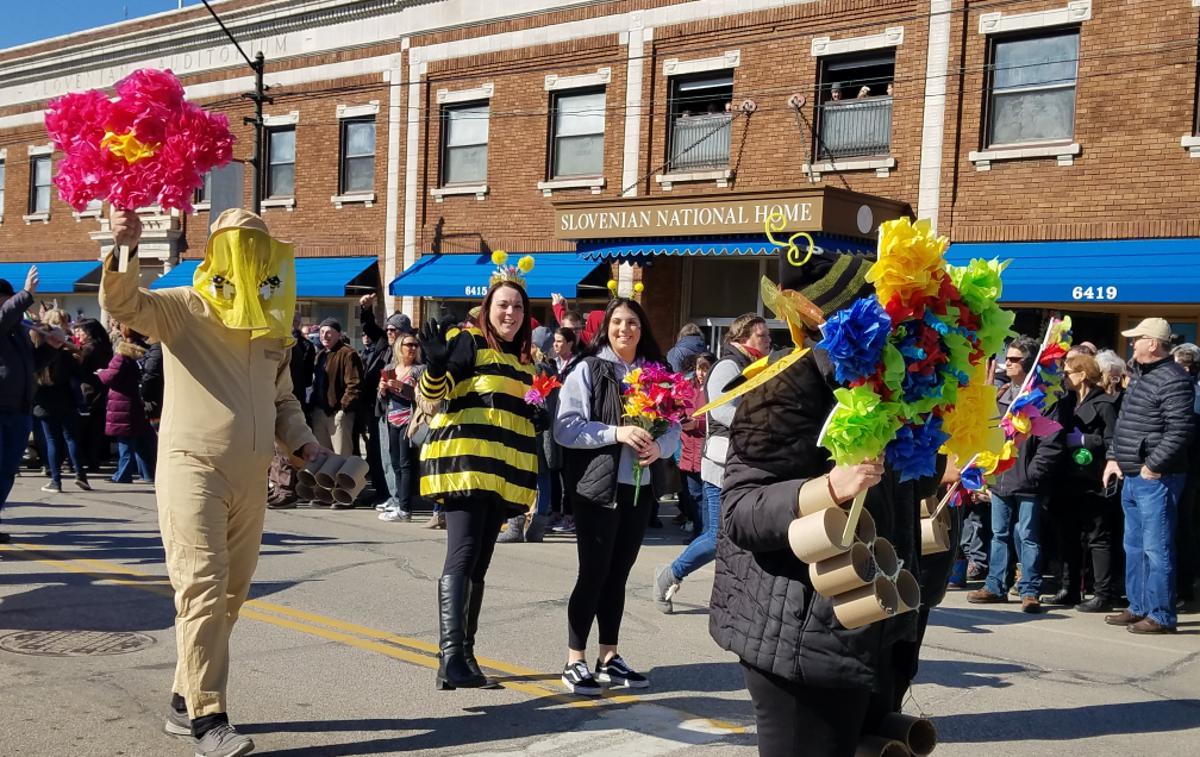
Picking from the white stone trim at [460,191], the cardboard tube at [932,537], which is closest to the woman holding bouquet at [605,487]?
the cardboard tube at [932,537]

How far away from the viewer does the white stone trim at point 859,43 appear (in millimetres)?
16781

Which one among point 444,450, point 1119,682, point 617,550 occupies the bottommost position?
point 1119,682

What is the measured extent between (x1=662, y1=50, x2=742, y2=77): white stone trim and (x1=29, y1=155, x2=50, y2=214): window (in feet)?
61.4

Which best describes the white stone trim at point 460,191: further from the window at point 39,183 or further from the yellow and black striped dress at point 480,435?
the yellow and black striped dress at point 480,435

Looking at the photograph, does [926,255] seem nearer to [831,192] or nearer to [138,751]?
[138,751]

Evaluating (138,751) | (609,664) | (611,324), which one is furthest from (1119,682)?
(138,751)

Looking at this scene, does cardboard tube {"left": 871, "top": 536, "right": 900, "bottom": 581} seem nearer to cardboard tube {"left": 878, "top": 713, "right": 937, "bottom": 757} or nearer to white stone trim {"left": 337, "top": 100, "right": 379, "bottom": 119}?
cardboard tube {"left": 878, "top": 713, "right": 937, "bottom": 757}

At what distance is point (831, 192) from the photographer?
1565 centimetres

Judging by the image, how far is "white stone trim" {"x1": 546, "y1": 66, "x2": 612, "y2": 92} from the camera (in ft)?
65.7

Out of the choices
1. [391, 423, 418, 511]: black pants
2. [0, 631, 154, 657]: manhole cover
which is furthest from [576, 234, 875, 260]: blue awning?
[0, 631, 154, 657]: manhole cover

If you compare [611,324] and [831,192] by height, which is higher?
[831,192]

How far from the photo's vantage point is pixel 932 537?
12.9ft

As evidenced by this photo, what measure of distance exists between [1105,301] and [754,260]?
6170mm

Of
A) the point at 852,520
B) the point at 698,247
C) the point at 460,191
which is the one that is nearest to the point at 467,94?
the point at 460,191
